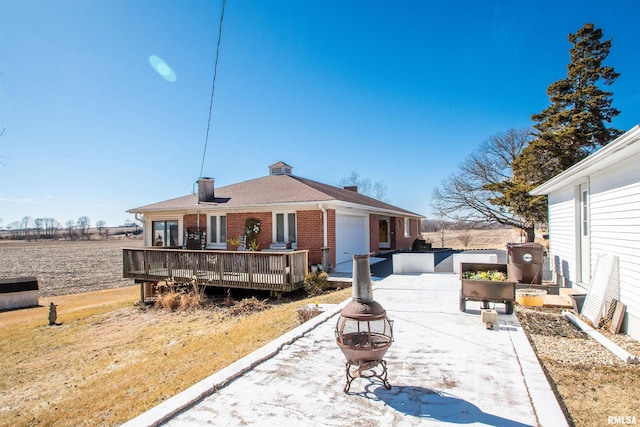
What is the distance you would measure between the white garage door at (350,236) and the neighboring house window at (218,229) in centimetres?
491

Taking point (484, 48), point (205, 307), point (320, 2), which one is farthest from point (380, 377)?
point (484, 48)

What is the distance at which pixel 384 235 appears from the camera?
21.1 m

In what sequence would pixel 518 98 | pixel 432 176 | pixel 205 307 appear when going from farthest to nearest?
pixel 432 176, pixel 518 98, pixel 205 307

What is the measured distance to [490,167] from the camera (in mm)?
28375

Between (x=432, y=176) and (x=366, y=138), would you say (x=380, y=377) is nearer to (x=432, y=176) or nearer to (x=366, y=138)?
(x=366, y=138)

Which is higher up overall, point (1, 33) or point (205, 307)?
point (1, 33)

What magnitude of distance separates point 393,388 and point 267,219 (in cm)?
1058

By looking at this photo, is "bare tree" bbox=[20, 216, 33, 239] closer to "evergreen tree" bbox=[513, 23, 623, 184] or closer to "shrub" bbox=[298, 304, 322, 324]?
"shrub" bbox=[298, 304, 322, 324]

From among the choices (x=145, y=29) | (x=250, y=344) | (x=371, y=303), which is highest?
(x=145, y=29)

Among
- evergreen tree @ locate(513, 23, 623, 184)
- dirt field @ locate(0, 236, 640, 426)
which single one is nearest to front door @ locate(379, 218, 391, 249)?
evergreen tree @ locate(513, 23, 623, 184)

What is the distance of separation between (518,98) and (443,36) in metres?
9.70

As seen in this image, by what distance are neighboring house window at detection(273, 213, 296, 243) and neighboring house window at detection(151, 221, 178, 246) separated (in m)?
5.46

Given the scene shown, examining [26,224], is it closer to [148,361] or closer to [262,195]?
[262,195]

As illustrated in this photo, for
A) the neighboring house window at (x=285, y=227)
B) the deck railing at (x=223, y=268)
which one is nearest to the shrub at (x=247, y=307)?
the deck railing at (x=223, y=268)
